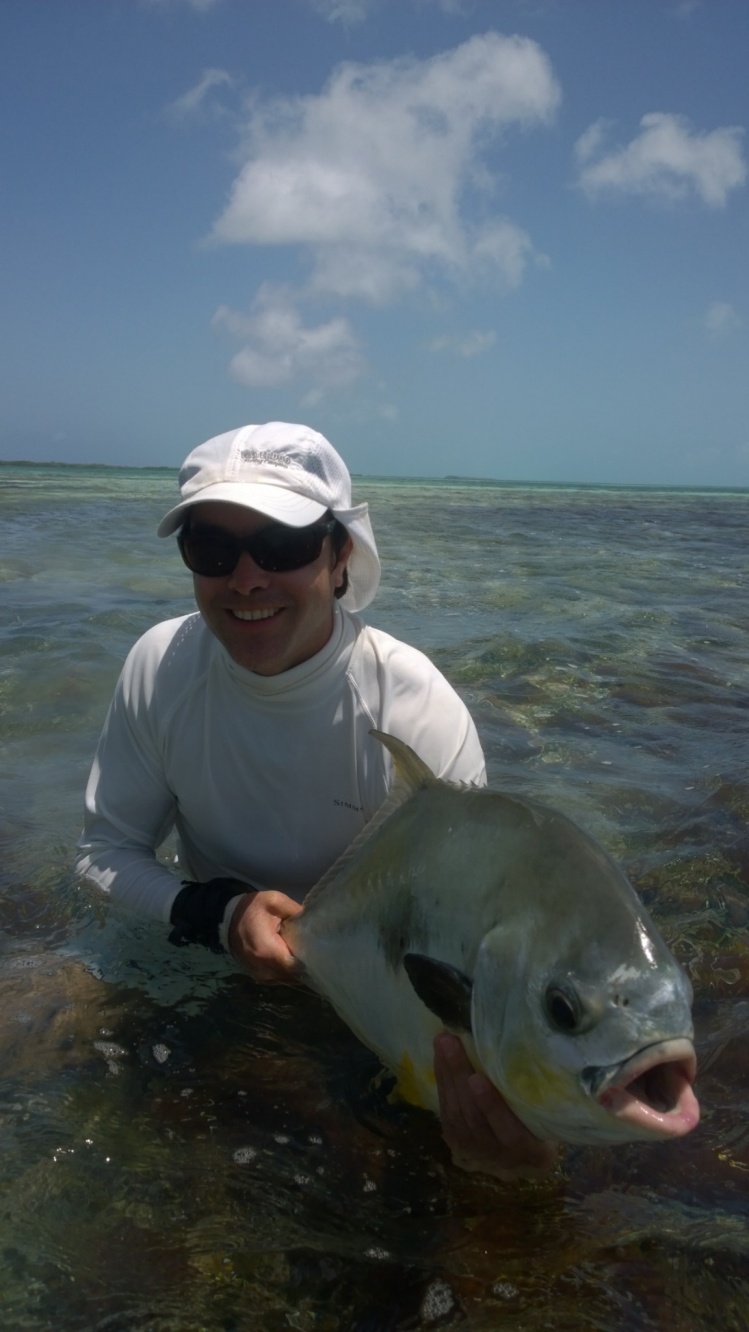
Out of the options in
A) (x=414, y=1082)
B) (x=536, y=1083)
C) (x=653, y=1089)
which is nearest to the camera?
(x=653, y=1089)

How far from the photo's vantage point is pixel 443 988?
2.02m

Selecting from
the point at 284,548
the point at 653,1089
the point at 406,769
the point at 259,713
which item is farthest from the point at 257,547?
the point at 653,1089

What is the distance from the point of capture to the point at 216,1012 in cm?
326

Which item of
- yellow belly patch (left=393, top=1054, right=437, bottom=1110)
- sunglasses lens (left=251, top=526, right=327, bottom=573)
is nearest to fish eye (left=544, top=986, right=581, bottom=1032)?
yellow belly patch (left=393, top=1054, right=437, bottom=1110)

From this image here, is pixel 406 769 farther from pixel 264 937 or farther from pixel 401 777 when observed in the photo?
pixel 264 937

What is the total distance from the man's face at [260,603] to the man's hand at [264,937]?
681 millimetres

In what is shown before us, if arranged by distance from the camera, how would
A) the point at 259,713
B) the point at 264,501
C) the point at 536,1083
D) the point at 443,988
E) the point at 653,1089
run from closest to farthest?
the point at 653,1089
the point at 536,1083
the point at 443,988
the point at 264,501
the point at 259,713

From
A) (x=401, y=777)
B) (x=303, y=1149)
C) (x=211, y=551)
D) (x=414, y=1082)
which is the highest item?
(x=211, y=551)

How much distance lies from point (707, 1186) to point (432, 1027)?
90 cm

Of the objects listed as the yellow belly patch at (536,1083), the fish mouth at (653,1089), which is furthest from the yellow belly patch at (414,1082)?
the fish mouth at (653,1089)

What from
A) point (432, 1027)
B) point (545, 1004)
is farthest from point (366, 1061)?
point (545, 1004)

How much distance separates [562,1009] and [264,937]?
1314 millimetres

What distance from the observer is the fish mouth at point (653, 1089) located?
1583mm

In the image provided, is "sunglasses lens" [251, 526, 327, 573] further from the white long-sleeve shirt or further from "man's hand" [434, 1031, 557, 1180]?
"man's hand" [434, 1031, 557, 1180]
